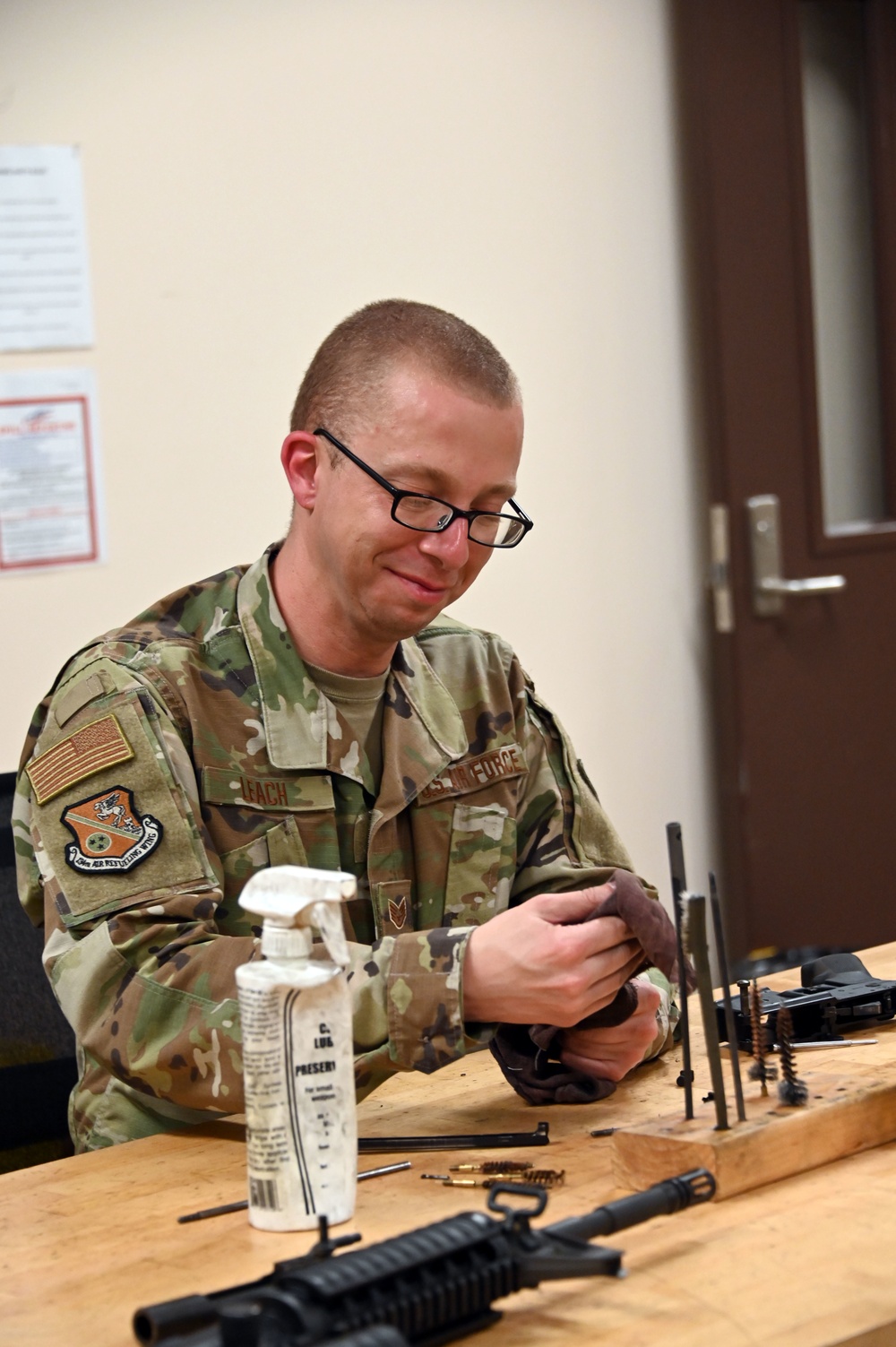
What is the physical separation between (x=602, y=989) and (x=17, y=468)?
1714 mm

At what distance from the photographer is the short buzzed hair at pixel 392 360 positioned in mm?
1590

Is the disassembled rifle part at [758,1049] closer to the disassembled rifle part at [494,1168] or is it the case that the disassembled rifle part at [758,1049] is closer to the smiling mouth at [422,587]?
the disassembled rifle part at [494,1168]

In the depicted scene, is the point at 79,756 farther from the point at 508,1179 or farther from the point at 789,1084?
the point at 789,1084

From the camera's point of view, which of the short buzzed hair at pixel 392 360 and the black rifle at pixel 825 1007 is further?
the short buzzed hair at pixel 392 360

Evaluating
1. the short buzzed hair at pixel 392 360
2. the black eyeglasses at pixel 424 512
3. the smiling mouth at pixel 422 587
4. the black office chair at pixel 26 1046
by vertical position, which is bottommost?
the black office chair at pixel 26 1046

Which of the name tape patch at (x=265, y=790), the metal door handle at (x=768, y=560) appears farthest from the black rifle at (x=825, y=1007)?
the metal door handle at (x=768, y=560)

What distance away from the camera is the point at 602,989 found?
131cm

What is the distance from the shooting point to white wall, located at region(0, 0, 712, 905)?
271cm

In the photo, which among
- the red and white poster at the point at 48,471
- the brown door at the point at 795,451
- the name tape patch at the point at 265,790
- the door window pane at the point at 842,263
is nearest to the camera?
the name tape patch at the point at 265,790

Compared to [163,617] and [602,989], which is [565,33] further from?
[602,989]

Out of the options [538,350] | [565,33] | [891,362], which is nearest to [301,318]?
[538,350]

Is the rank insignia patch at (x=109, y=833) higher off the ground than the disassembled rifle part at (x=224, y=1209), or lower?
higher

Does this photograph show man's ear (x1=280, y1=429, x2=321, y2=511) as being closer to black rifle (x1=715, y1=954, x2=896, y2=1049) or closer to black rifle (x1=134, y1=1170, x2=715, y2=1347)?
black rifle (x1=715, y1=954, x2=896, y2=1049)

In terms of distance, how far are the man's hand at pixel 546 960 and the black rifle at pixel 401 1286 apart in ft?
0.87
